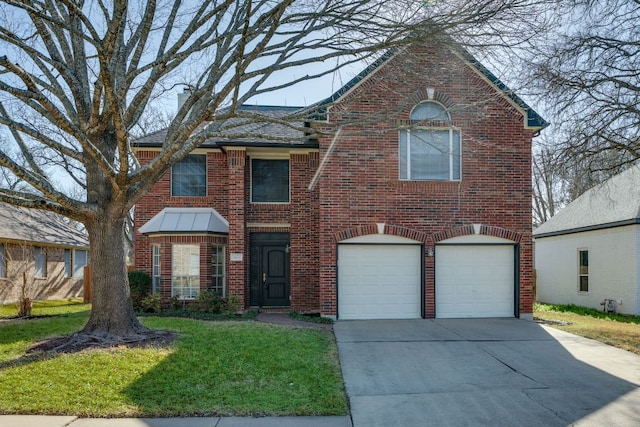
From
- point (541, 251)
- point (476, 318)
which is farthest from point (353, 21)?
point (541, 251)

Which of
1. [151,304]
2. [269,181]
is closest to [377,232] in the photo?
[269,181]

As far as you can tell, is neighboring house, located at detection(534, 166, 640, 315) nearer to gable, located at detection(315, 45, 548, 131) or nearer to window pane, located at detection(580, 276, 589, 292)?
window pane, located at detection(580, 276, 589, 292)

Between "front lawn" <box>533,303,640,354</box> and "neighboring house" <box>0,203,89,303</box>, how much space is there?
15225mm

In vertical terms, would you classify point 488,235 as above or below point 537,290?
above

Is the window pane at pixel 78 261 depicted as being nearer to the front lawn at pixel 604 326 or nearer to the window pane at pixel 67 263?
the window pane at pixel 67 263

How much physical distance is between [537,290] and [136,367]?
1894 cm

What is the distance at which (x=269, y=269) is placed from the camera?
14617 millimetres

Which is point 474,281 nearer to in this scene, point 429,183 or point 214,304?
point 429,183

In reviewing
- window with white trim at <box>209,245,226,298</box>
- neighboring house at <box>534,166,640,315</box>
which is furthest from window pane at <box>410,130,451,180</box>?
window with white trim at <box>209,245,226,298</box>

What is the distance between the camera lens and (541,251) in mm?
21125

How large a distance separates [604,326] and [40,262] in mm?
20955

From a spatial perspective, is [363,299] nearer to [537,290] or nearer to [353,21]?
[353,21]

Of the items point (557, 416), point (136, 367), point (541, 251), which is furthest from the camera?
point (541, 251)

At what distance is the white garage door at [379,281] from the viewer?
12.7 m
